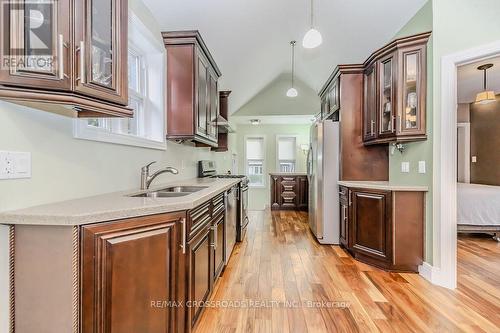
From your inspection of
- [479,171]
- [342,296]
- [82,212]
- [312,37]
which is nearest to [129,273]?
[82,212]

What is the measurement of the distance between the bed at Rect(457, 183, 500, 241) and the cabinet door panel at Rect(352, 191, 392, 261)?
1992 millimetres

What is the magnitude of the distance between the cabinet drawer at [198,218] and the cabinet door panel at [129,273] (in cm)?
13

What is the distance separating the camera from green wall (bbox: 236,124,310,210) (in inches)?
311

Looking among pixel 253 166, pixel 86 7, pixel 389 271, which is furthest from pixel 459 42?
pixel 253 166

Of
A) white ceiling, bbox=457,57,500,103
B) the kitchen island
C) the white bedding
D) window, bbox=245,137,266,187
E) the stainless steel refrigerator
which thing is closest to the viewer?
the kitchen island

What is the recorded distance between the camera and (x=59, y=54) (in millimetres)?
1060

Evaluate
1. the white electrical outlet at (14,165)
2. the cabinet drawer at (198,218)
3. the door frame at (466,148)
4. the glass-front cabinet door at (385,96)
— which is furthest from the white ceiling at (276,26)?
the door frame at (466,148)

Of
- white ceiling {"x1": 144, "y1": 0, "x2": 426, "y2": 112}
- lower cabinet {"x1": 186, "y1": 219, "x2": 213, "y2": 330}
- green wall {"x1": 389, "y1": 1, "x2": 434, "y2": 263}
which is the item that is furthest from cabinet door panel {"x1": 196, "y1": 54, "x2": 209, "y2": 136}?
green wall {"x1": 389, "y1": 1, "x2": 434, "y2": 263}

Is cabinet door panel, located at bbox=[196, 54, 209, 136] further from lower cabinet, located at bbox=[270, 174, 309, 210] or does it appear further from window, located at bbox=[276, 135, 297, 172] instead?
window, located at bbox=[276, 135, 297, 172]

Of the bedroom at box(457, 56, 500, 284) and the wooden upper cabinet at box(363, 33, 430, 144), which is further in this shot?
the bedroom at box(457, 56, 500, 284)

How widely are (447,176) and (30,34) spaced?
3.11m

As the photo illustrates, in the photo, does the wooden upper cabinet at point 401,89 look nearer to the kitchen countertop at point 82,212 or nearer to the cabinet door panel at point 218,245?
the cabinet door panel at point 218,245

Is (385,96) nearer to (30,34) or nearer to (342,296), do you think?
(342,296)

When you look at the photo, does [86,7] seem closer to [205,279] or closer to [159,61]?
[159,61]
